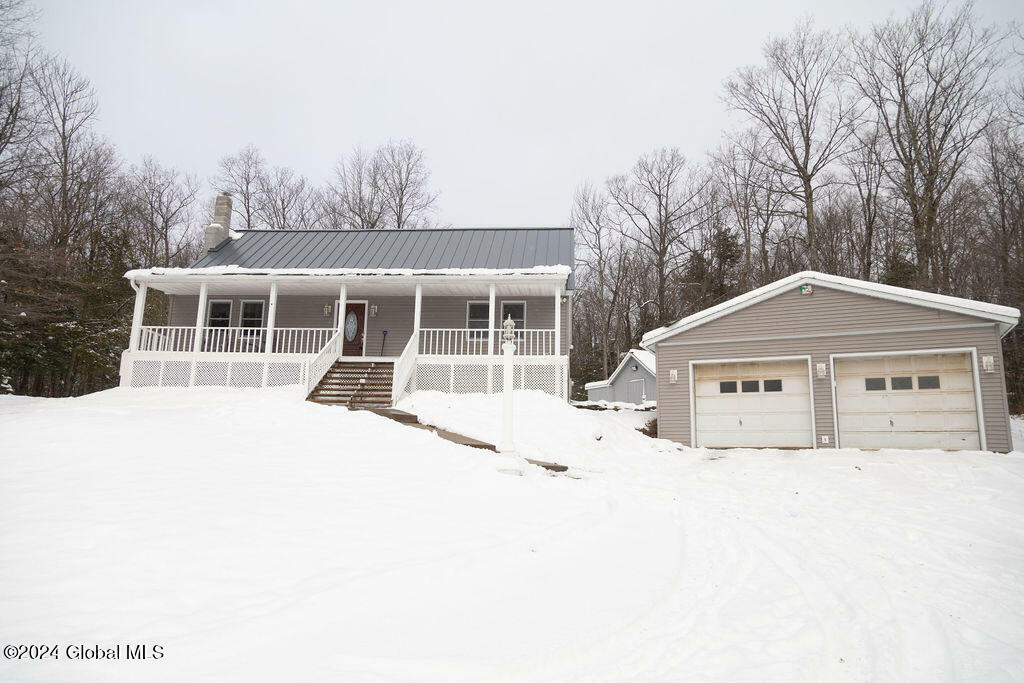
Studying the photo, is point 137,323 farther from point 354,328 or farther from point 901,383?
point 901,383

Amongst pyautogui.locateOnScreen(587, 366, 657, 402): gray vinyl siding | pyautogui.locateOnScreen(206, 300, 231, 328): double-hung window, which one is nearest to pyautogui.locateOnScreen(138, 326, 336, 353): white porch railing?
pyautogui.locateOnScreen(206, 300, 231, 328): double-hung window

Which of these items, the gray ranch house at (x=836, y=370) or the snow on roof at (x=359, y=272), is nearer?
the gray ranch house at (x=836, y=370)

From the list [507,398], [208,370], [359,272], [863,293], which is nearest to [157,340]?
[208,370]

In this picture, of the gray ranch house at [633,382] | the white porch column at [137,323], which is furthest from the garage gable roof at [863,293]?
the white porch column at [137,323]

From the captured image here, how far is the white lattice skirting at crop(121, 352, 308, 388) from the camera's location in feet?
44.0

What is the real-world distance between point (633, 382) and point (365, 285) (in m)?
12.9

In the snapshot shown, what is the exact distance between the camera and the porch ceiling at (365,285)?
1399cm

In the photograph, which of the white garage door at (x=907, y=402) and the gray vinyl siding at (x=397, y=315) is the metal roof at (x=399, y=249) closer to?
the gray vinyl siding at (x=397, y=315)

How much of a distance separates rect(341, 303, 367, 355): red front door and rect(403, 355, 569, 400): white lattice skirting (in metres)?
3.41

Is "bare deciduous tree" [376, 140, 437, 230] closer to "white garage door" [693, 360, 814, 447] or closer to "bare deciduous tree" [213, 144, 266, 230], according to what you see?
"bare deciduous tree" [213, 144, 266, 230]

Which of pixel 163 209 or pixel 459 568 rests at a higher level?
pixel 163 209

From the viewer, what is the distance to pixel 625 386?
2389 centimetres

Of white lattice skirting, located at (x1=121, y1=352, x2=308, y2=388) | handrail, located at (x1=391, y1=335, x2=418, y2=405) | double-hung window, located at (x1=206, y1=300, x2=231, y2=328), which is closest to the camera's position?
handrail, located at (x1=391, y1=335, x2=418, y2=405)

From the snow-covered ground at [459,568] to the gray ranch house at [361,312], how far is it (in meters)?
5.58
